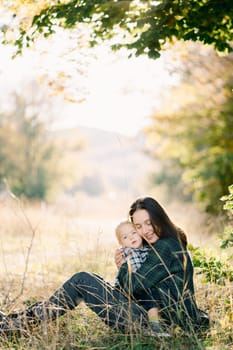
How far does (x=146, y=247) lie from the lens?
489 cm

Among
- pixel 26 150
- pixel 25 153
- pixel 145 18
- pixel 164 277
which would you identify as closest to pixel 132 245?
pixel 164 277

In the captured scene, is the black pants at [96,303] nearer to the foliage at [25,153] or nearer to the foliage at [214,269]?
the foliage at [214,269]

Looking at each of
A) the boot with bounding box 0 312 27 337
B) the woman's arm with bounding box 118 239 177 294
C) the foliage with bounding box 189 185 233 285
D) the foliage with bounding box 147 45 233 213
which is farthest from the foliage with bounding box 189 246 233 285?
the foliage with bounding box 147 45 233 213

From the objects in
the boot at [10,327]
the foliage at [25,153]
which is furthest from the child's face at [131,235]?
the foliage at [25,153]

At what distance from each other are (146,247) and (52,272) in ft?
10.2

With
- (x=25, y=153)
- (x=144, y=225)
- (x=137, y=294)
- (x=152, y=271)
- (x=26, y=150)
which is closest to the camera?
(x=152, y=271)

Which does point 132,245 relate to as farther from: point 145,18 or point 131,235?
point 145,18

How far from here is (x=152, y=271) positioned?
456 centimetres

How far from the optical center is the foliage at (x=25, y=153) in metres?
30.1

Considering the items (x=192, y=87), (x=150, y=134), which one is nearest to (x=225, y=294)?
(x=192, y=87)

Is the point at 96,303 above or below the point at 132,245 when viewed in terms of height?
below

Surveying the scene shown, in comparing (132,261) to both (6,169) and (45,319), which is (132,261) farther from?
(6,169)

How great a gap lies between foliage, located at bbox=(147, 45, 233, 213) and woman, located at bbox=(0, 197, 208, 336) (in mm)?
8683

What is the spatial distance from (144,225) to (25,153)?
89.2 ft
